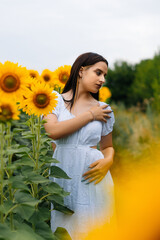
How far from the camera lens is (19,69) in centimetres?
154

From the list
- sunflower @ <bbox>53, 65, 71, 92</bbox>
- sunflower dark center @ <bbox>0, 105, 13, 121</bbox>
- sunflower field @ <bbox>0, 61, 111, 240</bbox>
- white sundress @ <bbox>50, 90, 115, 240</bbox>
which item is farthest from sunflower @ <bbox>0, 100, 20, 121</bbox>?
sunflower @ <bbox>53, 65, 71, 92</bbox>

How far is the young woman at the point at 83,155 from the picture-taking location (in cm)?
182

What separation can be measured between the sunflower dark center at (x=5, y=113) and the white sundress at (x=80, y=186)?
2.76ft

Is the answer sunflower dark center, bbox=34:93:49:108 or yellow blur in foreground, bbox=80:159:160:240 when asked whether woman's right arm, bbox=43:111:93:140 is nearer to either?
sunflower dark center, bbox=34:93:49:108

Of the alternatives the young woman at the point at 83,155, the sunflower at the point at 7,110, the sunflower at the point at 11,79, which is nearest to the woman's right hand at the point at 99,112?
the young woman at the point at 83,155

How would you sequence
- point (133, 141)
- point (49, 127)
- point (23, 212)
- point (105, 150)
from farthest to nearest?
point (133, 141) → point (105, 150) → point (49, 127) → point (23, 212)

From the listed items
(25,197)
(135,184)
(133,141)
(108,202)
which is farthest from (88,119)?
(133,141)

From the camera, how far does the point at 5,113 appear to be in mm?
1064

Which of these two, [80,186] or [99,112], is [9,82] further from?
[80,186]

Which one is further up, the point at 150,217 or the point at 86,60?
the point at 86,60

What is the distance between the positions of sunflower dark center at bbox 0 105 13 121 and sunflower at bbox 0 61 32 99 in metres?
0.44

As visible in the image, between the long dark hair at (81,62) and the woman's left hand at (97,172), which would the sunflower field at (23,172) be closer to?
the woman's left hand at (97,172)

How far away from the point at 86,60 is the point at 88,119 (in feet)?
1.49

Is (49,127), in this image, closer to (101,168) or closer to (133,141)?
(101,168)
